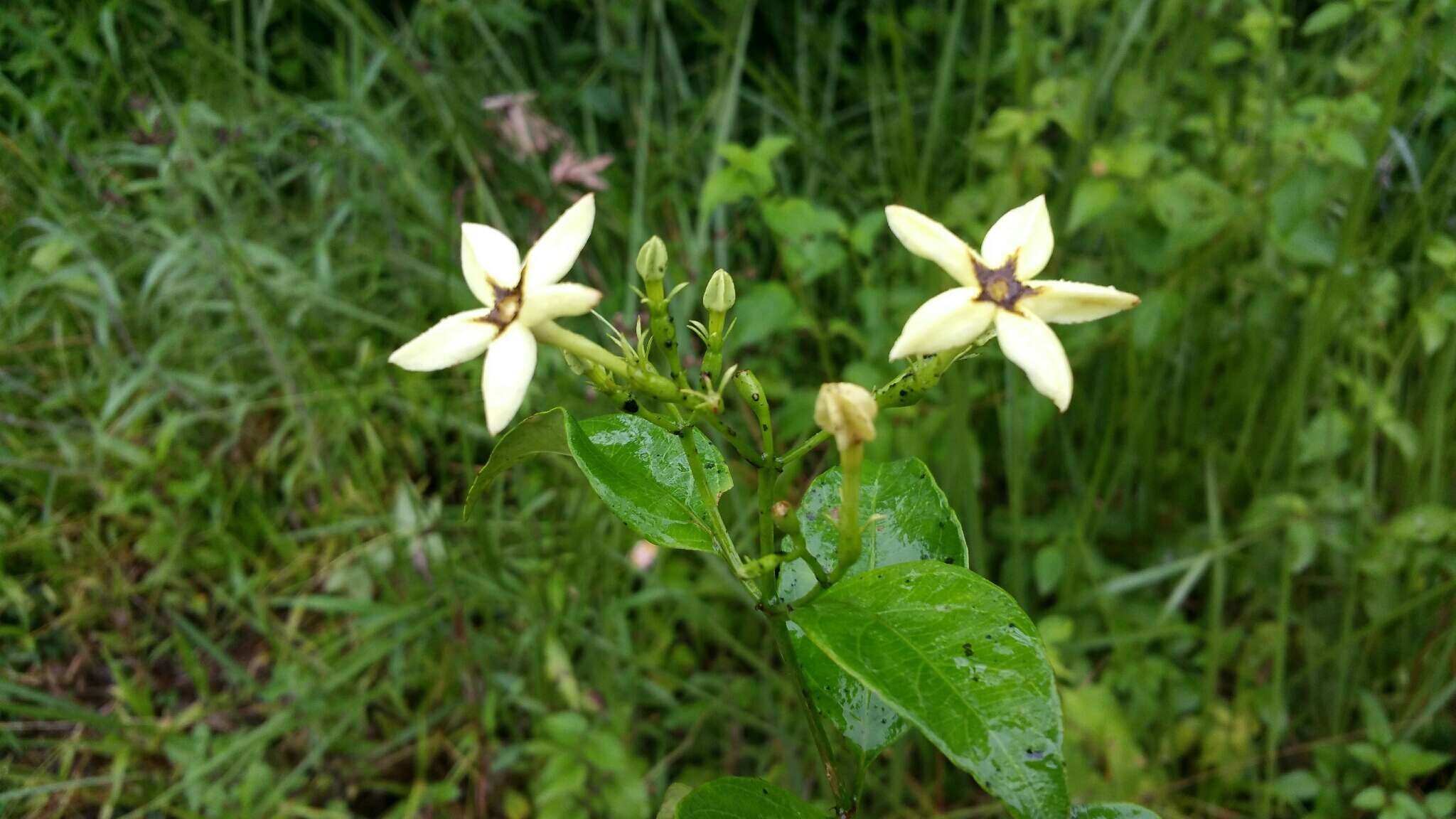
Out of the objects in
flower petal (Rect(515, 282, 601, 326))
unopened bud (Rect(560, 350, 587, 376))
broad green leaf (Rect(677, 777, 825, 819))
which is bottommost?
broad green leaf (Rect(677, 777, 825, 819))

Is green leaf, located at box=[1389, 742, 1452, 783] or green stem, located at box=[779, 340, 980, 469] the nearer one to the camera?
green stem, located at box=[779, 340, 980, 469]

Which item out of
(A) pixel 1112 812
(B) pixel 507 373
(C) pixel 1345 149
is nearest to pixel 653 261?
(B) pixel 507 373

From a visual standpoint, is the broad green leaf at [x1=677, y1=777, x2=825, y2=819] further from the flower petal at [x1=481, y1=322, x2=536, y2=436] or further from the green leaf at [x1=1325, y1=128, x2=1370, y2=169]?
the green leaf at [x1=1325, y1=128, x2=1370, y2=169]

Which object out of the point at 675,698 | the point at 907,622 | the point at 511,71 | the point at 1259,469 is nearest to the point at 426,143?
the point at 511,71

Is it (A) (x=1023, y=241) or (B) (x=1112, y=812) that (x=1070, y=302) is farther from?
(B) (x=1112, y=812)

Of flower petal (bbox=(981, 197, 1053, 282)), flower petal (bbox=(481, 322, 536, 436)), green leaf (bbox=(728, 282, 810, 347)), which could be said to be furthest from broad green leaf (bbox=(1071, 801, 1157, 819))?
green leaf (bbox=(728, 282, 810, 347))
